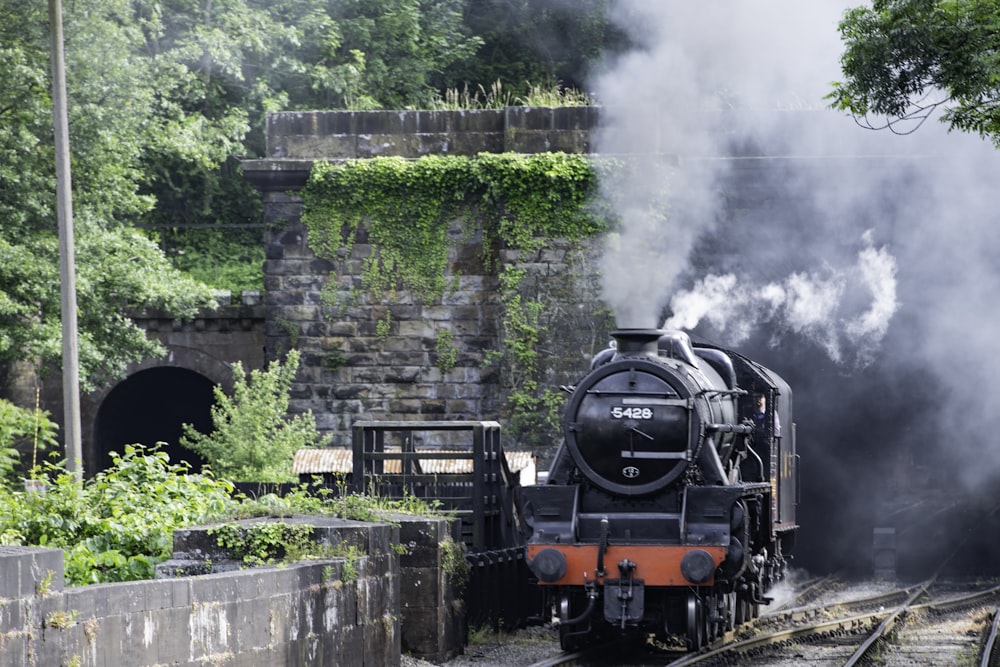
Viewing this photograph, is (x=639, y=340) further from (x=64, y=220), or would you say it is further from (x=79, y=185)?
(x=79, y=185)

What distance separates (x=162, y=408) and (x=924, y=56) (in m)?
20.9

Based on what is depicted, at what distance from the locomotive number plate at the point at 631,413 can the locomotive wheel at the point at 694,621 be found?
148cm

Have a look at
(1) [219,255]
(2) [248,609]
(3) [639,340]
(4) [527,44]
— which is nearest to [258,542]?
(2) [248,609]

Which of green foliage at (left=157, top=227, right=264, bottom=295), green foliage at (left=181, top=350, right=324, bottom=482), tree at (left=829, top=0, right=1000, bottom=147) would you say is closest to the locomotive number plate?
tree at (left=829, top=0, right=1000, bottom=147)

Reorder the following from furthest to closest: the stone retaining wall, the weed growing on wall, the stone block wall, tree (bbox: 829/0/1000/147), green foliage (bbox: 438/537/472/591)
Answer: the stone block wall, green foliage (bbox: 438/537/472/591), tree (bbox: 829/0/1000/147), the weed growing on wall, the stone retaining wall

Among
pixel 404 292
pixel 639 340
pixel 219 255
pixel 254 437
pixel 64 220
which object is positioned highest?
pixel 219 255

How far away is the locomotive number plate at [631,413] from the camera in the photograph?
12008 millimetres

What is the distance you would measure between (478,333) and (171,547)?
39.7ft

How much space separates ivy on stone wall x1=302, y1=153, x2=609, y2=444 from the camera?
806 inches

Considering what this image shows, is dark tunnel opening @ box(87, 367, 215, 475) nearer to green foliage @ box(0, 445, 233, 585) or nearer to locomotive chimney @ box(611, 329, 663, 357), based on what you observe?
locomotive chimney @ box(611, 329, 663, 357)

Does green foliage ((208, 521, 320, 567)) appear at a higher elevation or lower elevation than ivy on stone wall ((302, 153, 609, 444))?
lower

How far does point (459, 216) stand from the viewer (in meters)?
21.0

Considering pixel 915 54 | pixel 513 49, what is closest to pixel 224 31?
pixel 513 49

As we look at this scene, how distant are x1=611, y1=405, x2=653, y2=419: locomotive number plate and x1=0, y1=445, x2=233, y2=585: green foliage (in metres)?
3.40
